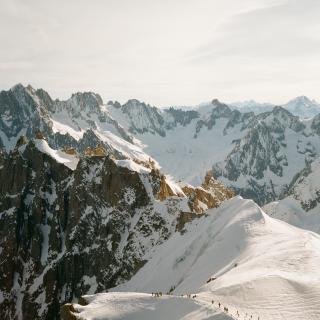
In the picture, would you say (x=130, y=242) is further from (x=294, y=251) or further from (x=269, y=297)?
(x=269, y=297)

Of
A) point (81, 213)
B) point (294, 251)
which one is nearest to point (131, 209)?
point (81, 213)

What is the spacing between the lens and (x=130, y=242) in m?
117

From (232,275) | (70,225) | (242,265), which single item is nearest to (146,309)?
(232,275)

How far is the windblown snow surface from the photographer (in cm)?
3591

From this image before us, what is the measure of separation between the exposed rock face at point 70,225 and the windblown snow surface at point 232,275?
18.5 m

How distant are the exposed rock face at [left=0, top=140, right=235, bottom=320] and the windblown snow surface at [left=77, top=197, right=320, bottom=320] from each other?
18.5m

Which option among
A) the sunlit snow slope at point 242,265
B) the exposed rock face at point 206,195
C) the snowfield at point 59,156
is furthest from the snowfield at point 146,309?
the snowfield at point 59,156

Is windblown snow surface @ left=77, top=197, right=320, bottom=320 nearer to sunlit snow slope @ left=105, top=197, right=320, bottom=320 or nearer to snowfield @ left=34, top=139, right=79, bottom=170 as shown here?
sunlit snow slope @ left=105, top=197, right=320, bottom=320

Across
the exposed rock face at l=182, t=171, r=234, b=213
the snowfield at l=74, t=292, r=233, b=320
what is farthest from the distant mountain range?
the exposed rock face at l=182, t=171, r=234, b=213

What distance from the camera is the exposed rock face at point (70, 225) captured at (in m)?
118

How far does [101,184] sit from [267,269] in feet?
301

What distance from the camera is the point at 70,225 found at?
5679 inches

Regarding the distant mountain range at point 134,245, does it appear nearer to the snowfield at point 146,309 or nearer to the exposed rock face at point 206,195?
the snowfield at point 146,309

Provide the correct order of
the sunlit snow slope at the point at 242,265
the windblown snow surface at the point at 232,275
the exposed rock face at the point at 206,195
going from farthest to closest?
the exposed rock face at the point at 206,195 < the sunlit snow slope at the point at 242,265 < the windblown snow surface at the point at 232,275
